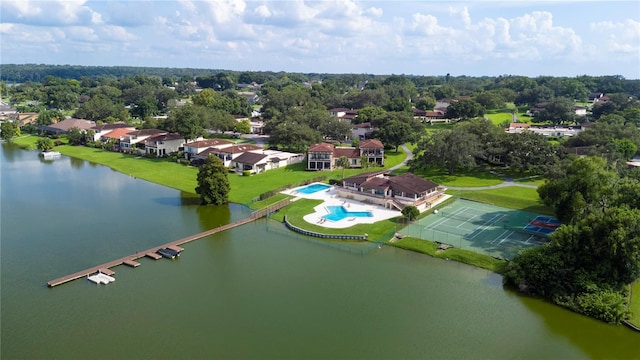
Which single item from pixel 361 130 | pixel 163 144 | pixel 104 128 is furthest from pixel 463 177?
pixel 104 128

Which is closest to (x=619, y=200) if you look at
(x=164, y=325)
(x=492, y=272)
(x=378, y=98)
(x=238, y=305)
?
(x=492, y=272)

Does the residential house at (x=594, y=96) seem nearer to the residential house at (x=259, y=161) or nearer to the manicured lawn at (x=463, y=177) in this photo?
the manicured lawn at (x=463, y=177)

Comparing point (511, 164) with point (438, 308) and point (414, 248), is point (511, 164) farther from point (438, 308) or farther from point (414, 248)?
point (438, 308)

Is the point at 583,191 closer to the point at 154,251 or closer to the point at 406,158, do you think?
the point at 154,251

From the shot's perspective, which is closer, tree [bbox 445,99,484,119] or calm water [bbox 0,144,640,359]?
calm water [bbox 0,144,640,359]

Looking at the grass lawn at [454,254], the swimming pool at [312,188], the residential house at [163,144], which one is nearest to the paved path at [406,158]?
the swimming pool at [312,188]

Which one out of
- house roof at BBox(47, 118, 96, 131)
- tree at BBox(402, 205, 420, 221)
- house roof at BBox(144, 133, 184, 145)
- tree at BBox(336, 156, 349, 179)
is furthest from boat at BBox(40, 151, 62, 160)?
tree at BBox(402, 205, 420, 221)

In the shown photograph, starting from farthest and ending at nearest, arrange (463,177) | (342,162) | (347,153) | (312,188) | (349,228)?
1. (347,153)
2. (342,162)
3. (463,177)
4. (312,188)
5. (349,228)

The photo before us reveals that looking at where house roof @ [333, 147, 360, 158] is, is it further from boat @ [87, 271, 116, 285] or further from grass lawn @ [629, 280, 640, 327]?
grass lawn @ [629, 280, 640, 327]
